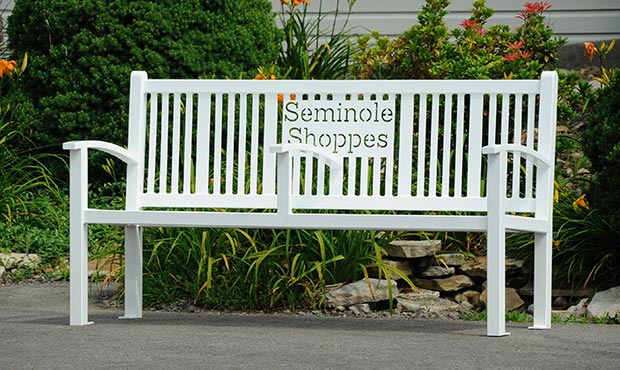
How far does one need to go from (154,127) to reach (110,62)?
2224 millimetres

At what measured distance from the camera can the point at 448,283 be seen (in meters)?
6.61

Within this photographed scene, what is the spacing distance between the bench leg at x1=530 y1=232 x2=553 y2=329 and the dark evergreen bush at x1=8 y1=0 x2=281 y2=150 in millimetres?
3234

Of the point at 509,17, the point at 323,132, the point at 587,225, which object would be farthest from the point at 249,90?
the point at 509,17

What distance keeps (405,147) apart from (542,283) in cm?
93

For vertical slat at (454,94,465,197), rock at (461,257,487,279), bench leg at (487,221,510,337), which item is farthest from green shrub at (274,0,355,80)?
bench leg at (487,221,510,337)

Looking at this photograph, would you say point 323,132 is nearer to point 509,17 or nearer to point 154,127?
point 154,127

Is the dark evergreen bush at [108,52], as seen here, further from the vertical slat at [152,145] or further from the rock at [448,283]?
the rock at [448,283]

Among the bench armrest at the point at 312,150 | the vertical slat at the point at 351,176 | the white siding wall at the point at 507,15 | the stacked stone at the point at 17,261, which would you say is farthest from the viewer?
the white siding wall at the point at 507,15

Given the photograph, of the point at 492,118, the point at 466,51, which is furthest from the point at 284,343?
the point at 466,51

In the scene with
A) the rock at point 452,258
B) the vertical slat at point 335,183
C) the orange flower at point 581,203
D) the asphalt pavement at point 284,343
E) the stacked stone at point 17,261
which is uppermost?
the vertical slat at point 335,183

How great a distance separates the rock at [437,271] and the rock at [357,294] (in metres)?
0.39

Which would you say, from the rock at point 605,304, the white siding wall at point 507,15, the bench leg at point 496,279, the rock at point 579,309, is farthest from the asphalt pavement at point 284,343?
the white siding wall at point 507,15

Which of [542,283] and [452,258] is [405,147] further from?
[452,258]

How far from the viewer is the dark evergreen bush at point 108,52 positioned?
8086 millimetres
